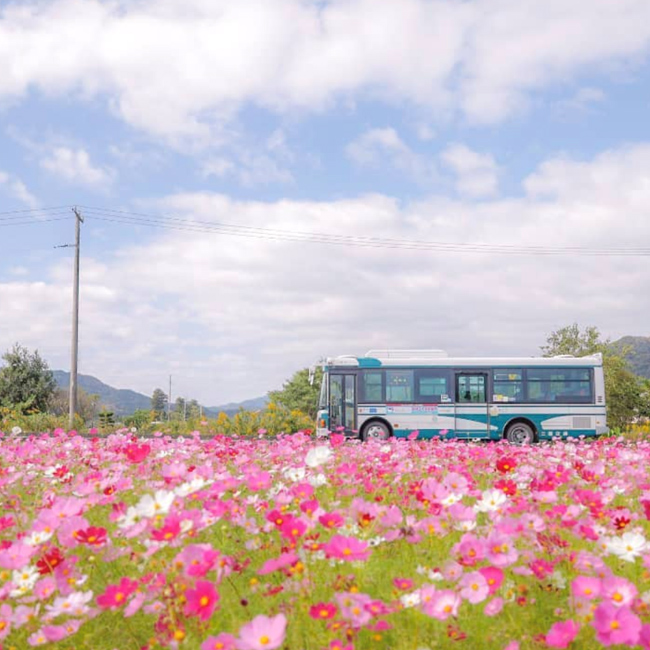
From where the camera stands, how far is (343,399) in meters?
20.1

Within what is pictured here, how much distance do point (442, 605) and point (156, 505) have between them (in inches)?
47.2

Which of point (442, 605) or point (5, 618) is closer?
point (442, 605)

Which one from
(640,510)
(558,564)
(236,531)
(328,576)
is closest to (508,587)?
(558,564)

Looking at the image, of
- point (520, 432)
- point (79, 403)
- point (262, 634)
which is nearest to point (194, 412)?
point (79, 403)

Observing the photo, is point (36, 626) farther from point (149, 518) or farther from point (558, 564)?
point (558, 564)

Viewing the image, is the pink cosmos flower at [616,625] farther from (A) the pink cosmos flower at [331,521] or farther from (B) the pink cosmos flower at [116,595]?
(B) the pink cosmos flower at [116,595]

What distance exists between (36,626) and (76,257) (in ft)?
95.4

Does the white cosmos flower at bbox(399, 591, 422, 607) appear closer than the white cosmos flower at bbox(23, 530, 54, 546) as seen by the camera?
Yes

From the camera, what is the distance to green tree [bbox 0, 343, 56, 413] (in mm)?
50219

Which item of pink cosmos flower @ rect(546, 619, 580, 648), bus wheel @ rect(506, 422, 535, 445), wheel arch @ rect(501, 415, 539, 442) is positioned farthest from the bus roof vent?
pink cosmos flower @ rect(546, 619, 580, 648)

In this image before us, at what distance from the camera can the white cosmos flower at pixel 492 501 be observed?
3154 mm

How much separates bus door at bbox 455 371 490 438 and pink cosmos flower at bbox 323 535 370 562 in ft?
58.2

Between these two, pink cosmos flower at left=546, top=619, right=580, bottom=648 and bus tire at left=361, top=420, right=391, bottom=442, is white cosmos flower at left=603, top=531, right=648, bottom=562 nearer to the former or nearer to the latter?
pink cosmos flower at left=546, top=619, right=580, bottom=648

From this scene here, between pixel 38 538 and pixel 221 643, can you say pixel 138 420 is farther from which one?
pixel 221 643
